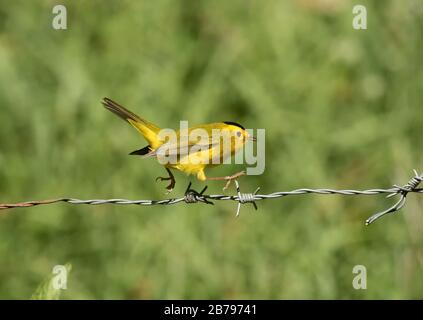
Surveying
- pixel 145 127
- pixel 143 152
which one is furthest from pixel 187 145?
pixel 145 127

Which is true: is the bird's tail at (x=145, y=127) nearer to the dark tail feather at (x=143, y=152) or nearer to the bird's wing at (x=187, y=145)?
the dark tail feather at (x=143, y=152)

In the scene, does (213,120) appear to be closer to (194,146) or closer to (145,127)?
(145,127)

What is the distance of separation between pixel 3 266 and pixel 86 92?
1499 mm

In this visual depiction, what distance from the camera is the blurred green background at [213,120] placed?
23.3 ft

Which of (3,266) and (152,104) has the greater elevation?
(152,104)

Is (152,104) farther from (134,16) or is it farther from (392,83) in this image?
(392,83)

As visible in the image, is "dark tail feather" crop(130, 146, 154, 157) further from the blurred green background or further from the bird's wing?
the blurred green background

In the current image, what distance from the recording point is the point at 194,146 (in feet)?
16.1

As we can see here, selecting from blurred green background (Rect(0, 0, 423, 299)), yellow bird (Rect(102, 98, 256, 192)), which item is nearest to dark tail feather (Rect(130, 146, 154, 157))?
yellow bird (Rect(102, 98, 256, 192))

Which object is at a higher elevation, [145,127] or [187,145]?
[145,127]

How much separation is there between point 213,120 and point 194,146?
9.61ft
